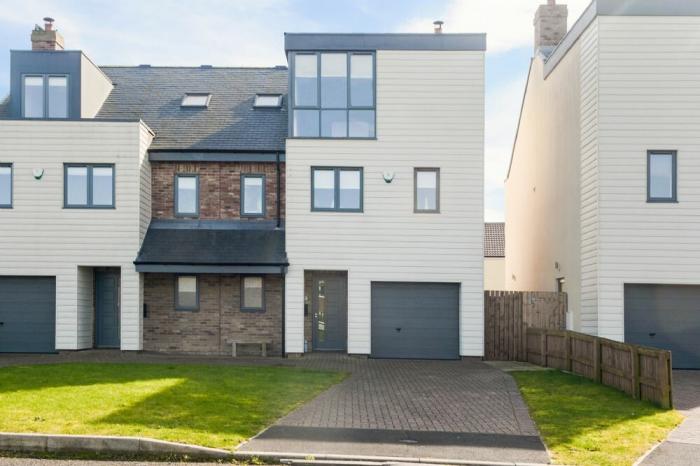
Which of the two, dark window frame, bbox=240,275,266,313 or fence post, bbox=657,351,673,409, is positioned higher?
dark window frame, bbox=240,275,266,313

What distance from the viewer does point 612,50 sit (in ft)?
59.6

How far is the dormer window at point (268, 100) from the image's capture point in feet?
74.9

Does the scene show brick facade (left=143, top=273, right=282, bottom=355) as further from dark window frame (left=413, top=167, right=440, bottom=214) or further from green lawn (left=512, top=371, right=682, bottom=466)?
green lawn (left=512, top=371, right=682, bottom=466)

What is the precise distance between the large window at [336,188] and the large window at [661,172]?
23.3ft

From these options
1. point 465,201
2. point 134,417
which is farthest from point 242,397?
point 465,201

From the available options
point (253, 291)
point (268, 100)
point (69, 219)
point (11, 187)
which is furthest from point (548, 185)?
point (11, 187)

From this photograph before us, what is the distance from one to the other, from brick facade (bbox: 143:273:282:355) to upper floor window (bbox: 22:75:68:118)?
510 cm

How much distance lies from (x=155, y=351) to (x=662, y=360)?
43.1 ft

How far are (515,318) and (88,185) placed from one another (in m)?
11.7

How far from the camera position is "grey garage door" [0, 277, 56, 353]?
2020 cm

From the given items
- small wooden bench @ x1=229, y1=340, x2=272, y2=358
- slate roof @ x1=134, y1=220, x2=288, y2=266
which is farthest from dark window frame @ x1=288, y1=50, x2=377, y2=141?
small wooden bench @ x1=229, y1=340, x2=272, y2=358

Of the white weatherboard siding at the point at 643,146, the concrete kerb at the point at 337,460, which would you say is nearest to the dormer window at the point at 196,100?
the white weatherboard siding at the point at 643,146

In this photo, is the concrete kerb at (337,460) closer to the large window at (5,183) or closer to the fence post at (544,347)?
the fence post at (544,347)

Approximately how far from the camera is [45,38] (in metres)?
23.4
